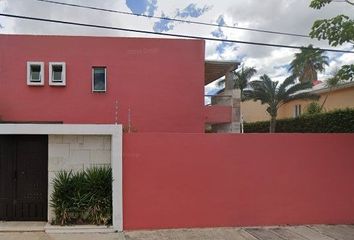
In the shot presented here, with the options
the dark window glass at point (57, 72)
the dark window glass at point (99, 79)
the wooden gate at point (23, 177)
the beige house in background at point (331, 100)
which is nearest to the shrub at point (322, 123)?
the beige house in background at point (331, 100)

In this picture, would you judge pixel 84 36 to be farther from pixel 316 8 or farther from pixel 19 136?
pixel 316 8

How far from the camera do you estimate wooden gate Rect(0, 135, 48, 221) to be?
9.15 m

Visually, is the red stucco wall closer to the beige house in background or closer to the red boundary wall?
the red boundary wall

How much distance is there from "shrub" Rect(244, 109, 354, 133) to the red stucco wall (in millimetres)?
5927

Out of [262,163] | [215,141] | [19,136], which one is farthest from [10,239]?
[262,163]

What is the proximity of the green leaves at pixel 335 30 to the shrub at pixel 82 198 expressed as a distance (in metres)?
5.64

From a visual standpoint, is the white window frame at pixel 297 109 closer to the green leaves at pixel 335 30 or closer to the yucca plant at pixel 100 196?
the green leaves at pixel 335 30

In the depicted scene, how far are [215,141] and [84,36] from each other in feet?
31.7

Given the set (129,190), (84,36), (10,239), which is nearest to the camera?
(10,239)

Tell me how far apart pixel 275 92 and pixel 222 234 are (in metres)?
17.1

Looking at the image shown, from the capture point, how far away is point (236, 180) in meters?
9.52

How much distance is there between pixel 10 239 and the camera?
8.00 m

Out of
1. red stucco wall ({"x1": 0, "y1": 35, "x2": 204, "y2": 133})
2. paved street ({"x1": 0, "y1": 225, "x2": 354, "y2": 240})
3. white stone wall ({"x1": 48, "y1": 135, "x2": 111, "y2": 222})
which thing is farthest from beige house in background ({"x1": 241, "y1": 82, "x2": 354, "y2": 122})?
white stone wall ({"x1": 48, "y1": 135, "x2": 111, "y2": 222})

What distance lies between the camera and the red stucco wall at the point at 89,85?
16906 mm
